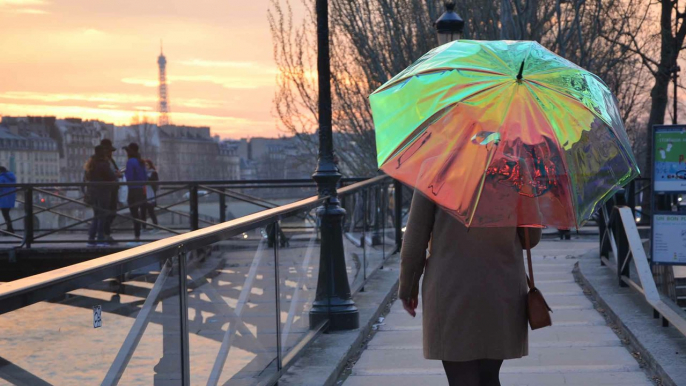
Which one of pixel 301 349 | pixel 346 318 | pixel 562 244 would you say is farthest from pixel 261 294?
pixel 562 244

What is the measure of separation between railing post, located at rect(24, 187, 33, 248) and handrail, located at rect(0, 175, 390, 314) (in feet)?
56.6

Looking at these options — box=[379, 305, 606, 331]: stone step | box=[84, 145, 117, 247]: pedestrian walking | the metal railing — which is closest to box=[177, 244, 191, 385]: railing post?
the metal railing

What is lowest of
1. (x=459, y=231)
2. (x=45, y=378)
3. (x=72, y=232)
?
(x=72, y=232)

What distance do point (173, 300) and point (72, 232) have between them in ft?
65.0

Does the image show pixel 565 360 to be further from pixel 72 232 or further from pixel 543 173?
pixel 72 232

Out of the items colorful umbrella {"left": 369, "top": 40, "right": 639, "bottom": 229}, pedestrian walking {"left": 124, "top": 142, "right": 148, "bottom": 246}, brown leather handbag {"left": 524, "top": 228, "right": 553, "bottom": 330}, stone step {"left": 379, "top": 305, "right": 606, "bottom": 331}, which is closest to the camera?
colorful umbrella {"left": 369, "top": 40, "right": 639, "bottom": 229}

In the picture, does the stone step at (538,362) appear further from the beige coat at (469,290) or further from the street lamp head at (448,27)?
the street lamp head at (448,27)

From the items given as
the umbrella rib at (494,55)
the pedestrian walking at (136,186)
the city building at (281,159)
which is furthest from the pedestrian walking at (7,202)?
the umbrella rib at (494,55)

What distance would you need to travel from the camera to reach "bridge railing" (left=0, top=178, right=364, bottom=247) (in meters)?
20.7

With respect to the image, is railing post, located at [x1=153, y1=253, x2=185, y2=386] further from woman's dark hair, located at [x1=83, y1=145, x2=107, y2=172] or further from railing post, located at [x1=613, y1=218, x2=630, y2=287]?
woman's dark hair, located at [x1=83, y1=145, x2=107, y2=172]

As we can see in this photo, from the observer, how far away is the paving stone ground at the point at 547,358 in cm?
643

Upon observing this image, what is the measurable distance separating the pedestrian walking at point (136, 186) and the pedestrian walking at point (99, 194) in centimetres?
54

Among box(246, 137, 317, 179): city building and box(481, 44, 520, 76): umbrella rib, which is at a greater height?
box(481, 44, 520, 76): umbrella rib

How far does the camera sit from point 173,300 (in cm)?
368
